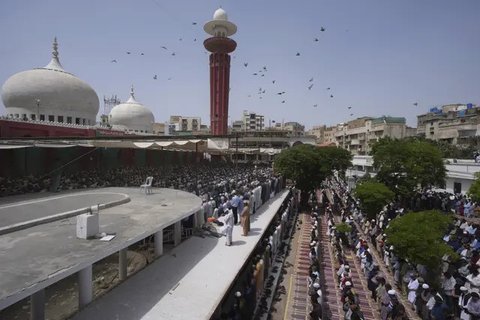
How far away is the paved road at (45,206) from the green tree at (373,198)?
11.0m

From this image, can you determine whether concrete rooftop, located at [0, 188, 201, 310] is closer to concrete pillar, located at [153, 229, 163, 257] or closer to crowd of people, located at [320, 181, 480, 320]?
concrete pillar, located at [153, 229, 163, 257]

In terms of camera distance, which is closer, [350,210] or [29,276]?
[29,276]

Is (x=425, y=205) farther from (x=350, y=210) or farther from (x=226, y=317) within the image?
(x=226, y=317)

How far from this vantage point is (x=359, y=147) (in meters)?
63.1

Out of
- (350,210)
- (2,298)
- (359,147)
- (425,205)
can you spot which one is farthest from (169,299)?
(359,147)

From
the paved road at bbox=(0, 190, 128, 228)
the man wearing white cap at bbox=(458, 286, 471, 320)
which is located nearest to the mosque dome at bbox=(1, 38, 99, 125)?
the paved road at bbox=(0, 190, 128, 228)

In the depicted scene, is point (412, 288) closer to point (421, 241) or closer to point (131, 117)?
point (421, 241)

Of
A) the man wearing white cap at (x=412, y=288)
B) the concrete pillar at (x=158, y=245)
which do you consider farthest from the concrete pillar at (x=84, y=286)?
the man wearing white cap at (x=412, y=288)

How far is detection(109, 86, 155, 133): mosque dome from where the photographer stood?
47500mm

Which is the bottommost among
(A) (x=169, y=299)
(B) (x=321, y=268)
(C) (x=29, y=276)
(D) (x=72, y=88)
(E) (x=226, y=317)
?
(B) (x=321, y=268)

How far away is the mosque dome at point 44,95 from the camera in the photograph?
105 ft

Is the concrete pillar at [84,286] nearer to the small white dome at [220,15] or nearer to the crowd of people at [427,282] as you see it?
the crowd of people at [427,282]

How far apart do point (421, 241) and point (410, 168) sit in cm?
1171

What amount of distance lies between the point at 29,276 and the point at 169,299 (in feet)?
8.12
